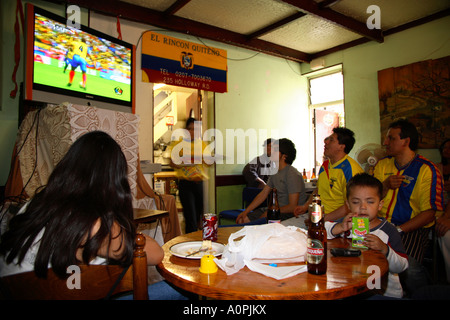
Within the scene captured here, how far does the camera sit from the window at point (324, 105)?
5.90 m

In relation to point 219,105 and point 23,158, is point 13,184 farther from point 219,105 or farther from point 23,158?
point 219,105

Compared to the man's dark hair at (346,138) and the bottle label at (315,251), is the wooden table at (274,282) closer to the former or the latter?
→ the bottle label at (315,251)

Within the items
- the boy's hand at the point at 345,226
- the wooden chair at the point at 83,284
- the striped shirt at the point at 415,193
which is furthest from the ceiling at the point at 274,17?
the wooden chair at the point at 83,284

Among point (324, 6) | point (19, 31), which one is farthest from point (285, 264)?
point (324, 6)

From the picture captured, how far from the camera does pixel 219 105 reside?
501cm

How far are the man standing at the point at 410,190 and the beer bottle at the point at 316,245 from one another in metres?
1.42

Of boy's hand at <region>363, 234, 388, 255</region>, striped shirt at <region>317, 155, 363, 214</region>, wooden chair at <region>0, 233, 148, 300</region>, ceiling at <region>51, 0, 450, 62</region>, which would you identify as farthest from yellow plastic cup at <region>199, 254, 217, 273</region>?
ceiling at <region>51, 0, 450, 62</region>

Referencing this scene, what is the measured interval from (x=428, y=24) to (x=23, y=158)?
5.49m

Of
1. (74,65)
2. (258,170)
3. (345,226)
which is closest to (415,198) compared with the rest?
(345,226)

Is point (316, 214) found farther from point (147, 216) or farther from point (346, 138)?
point (346, 138)

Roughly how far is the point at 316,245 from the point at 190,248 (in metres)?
0.67

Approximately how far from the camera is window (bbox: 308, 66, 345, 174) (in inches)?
232

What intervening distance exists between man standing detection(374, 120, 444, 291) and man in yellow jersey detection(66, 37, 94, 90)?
2.81 m

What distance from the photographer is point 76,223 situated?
1.00m
